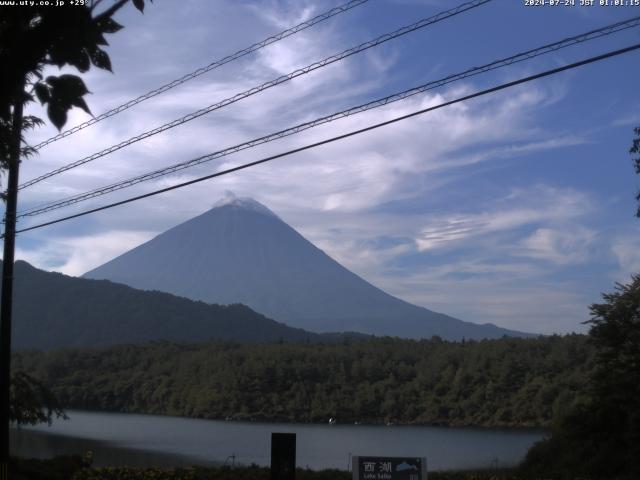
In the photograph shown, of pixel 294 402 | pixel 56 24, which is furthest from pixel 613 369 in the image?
pixel 294 402

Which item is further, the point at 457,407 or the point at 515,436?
the point at 457,407

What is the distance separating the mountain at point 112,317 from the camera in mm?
123438

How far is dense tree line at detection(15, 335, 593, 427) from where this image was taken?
47281 millimetres

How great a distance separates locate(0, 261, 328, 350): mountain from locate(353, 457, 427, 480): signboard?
115 m

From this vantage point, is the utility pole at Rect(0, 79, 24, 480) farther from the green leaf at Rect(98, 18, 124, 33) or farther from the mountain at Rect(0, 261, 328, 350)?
the mountain at Rect(0, 261, 328, 350)

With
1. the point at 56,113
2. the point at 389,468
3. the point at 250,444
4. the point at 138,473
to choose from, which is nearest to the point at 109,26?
the point at 56,113

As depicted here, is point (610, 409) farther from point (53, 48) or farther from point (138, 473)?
point (53, 48)

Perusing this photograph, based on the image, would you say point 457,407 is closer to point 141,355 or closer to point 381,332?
point 141,355

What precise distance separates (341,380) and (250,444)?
21.8 meters

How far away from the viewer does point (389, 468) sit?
9.96 meters

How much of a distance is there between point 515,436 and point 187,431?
18790mm

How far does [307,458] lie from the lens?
29.4m

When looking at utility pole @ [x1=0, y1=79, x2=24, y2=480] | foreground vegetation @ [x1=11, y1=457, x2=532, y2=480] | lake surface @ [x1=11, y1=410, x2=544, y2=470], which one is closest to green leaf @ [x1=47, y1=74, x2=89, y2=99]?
utility pole @ [x1=0, y1=79, x2=24, y2=480]

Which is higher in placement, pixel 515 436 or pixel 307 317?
pixel 307 317
